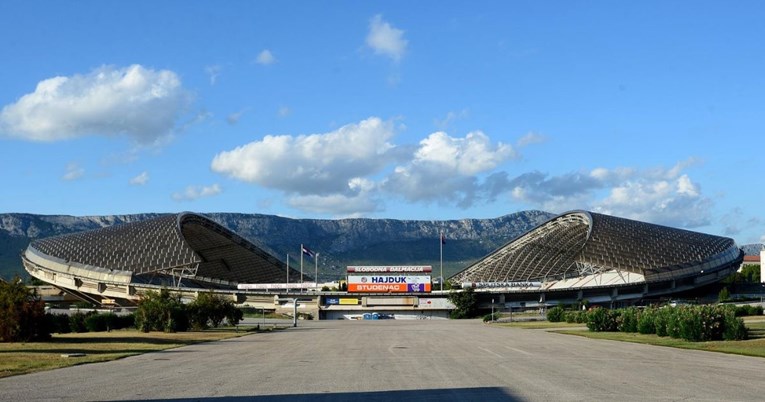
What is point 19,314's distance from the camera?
39406 millimetres

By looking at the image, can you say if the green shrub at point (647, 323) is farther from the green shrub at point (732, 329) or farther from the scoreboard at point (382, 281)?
the scoreboard at point (382, 281)

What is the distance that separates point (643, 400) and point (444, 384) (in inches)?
198

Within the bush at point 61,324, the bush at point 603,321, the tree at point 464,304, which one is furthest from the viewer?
the tree at point 464,304

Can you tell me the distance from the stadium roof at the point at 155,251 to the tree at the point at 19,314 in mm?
93574

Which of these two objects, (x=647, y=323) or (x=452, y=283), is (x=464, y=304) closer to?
(x=452, y=283)

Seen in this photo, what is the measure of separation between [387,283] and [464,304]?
16.4 meters

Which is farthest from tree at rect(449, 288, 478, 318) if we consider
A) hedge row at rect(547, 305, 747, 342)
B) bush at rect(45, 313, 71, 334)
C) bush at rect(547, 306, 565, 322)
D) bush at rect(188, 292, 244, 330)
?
bush at rect(45, 313, 71, 334)

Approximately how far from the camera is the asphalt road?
1759cm

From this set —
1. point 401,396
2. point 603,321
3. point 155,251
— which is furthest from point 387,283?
point 401,396

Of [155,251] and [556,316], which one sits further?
[155,251]

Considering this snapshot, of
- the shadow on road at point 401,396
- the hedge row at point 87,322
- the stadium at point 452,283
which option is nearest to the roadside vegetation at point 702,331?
the shadow on road at point 401,396

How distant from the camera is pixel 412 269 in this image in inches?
5773

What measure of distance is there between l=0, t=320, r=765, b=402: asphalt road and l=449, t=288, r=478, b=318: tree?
100 meters

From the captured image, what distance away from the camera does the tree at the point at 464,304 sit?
13200cm
